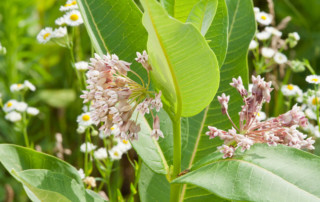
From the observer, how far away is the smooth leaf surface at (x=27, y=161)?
31.0 inches

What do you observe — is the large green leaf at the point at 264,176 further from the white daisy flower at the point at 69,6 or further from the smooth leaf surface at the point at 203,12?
the white daisy flower at the point at 69,6

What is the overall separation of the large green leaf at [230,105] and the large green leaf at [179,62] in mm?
235

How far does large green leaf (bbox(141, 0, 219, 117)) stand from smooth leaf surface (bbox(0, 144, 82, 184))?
0.95 feet

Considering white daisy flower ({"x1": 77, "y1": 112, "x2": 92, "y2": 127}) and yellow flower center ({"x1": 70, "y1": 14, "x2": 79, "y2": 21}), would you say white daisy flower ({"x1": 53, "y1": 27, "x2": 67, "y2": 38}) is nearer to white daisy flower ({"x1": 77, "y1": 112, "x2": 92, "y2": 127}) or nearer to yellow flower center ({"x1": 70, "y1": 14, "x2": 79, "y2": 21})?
yellow flower center ({"x1": 70, "y1": 14, "x2": 79, "y2": 21})

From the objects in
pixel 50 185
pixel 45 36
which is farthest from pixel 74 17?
pixel 50 185

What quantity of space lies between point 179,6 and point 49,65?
155cm

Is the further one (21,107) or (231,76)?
(21,107)

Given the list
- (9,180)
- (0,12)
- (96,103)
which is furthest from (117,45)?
(0,12)

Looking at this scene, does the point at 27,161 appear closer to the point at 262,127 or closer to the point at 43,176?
the point at 43,176

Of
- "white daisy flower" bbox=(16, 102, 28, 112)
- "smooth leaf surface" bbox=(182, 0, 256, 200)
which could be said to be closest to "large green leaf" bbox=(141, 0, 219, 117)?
"smooth leaf surface" bbox=(182, 0, 256, 200)

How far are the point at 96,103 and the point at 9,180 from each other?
111cm

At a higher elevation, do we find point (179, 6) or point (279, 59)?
point (179, 6)

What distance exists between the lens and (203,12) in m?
0.67

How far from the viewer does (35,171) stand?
764mm
